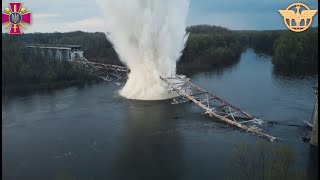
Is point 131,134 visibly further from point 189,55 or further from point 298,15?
point 189,55

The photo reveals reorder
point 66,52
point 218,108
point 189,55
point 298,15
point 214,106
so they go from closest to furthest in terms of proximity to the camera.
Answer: point 298,15
point 218,108
point 214,106
point 66,52
point 189,55

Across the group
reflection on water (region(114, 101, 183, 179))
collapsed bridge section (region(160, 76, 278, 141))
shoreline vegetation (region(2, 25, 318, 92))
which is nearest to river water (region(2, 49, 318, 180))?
reflection on water (region(114, 101, 183, 179))

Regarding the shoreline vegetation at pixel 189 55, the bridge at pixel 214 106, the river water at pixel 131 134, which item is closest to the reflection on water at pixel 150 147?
the river water at pixel 131 134

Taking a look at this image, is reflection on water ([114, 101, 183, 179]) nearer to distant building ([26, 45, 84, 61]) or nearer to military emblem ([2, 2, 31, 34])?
military emblem ([2, 2, 31, 34])

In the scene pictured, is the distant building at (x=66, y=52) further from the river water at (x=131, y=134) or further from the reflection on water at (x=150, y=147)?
the reflection on water at (x=150, y=147)

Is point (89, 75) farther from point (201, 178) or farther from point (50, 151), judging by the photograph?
point (201, 178)

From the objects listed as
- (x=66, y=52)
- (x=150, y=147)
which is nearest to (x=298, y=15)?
(x=150, y=147)

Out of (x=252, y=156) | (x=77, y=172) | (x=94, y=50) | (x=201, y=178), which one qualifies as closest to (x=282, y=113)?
(x=252, y=156)

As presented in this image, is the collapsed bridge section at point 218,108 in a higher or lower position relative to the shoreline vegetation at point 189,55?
lower
